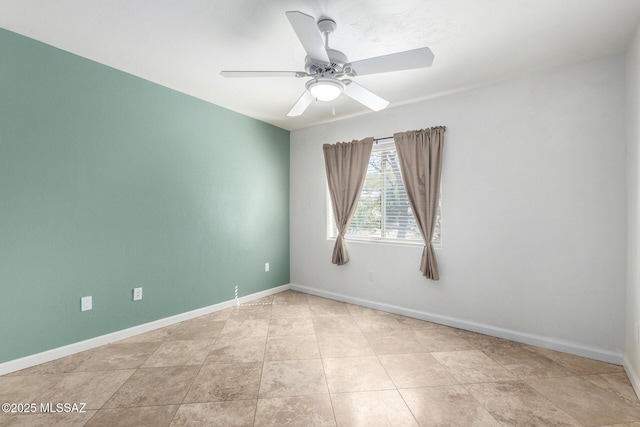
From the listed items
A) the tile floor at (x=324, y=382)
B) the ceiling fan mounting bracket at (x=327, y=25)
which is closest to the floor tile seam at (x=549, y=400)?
the tile floor at (x=324, y=382)

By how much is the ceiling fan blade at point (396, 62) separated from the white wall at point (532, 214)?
5.10ft

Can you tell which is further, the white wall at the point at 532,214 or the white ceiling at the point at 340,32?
the white wall at the point at 532,214

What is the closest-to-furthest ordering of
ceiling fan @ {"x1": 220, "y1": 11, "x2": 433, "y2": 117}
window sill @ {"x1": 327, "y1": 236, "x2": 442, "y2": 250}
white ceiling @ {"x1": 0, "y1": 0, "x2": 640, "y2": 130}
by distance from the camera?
ceiling fan @ {"x1": 220, "y1": 11, "x2": 433, "y2": 117} → white ceiling @ {"x1": 0, "y1": 0, "x2": 640, "y2": 130} → window sill @ {"x1": 327, "y1": 236, "x2": 442, "y2": 250}

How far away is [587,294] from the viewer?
252cm

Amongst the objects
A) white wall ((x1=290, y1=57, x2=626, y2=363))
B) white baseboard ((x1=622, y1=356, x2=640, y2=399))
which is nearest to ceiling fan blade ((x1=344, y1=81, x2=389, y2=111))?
white wall ((x1=290, y1=57, x2=626, y2=363))

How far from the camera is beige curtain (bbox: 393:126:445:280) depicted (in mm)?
3260

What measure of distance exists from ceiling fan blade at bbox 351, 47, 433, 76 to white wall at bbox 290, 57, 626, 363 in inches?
61.2

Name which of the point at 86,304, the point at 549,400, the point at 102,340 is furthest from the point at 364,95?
the point at 102,340

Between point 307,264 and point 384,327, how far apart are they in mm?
1656

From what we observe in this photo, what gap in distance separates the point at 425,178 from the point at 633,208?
1.64m

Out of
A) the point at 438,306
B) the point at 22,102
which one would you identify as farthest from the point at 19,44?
the point at 438,306

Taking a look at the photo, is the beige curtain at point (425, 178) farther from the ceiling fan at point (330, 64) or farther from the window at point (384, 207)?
the ceiling fan at point (330, 64)

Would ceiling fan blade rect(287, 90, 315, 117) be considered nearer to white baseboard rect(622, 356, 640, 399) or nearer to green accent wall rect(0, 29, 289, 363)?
green accent wall rect(0, 29, 289, 363)

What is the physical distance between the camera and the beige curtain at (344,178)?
3.89 metres
